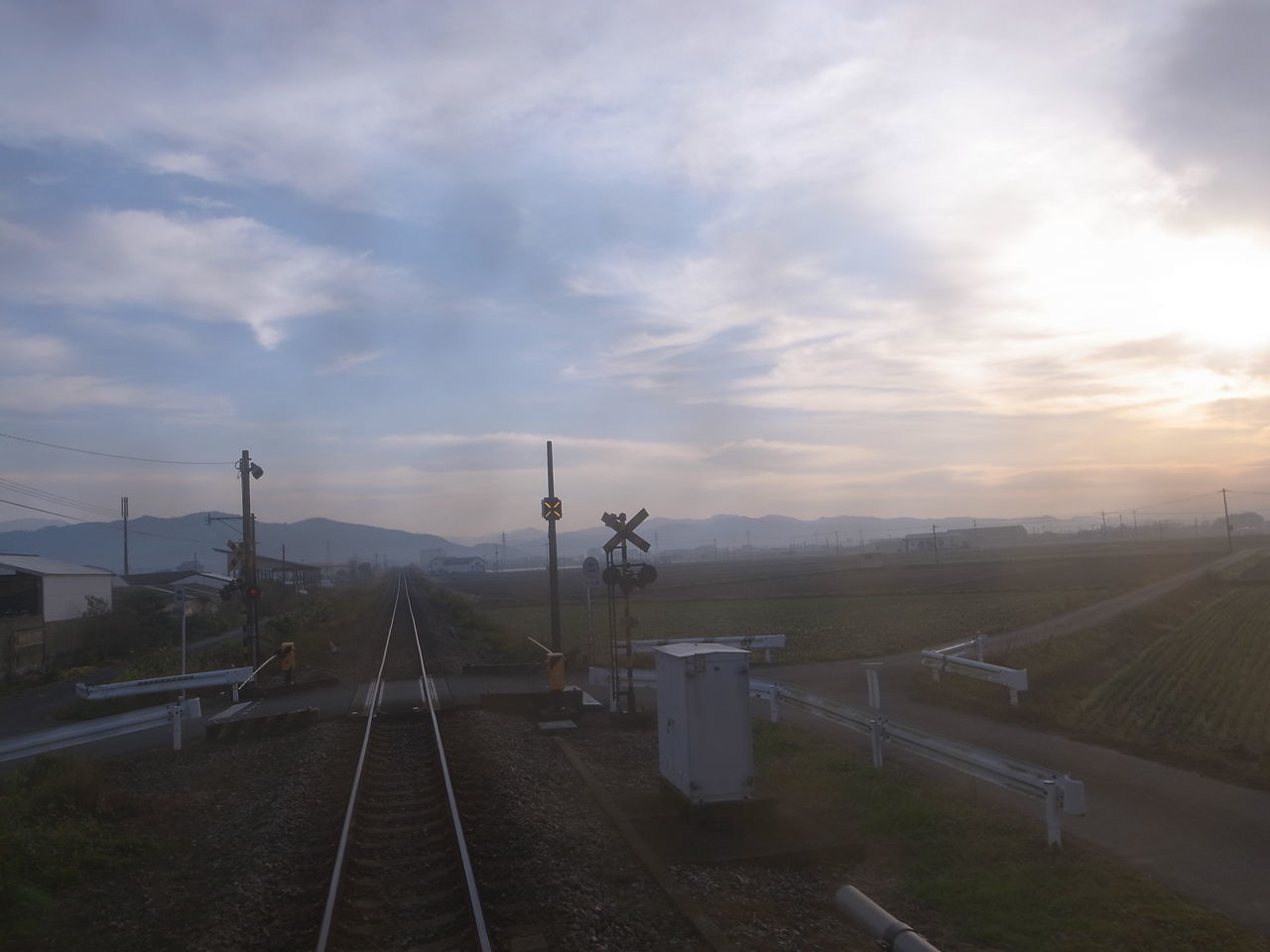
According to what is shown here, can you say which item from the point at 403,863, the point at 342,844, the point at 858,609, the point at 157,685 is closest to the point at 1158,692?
the point at 403,863

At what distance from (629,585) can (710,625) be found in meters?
22.1

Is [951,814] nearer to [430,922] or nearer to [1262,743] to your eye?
[430,922]

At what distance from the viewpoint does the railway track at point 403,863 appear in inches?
242

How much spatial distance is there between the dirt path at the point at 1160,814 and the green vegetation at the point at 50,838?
8600 millimetres

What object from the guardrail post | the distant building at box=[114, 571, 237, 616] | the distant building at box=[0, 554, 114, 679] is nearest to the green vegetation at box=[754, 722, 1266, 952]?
the guardrail post

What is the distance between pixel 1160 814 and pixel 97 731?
1365 centimetres

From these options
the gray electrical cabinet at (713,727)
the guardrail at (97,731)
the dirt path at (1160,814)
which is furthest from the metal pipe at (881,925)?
the guardrail at (97,731)

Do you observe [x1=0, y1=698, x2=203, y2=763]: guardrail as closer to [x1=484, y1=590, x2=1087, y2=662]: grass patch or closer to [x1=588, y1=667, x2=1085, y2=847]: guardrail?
[x1=588, y1=667, x2=1085, y2=847]: guardrail

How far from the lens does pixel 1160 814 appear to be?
836 cm

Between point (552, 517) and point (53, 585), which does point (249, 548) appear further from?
point (53, 585)

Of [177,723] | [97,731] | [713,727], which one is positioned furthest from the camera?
[177,723]

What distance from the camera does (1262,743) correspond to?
11.1 meters

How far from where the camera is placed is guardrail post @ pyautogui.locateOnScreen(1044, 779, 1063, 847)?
23.7 ft

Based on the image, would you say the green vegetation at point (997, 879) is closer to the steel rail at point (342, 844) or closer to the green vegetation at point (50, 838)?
the steel rail at point (342, 844)
